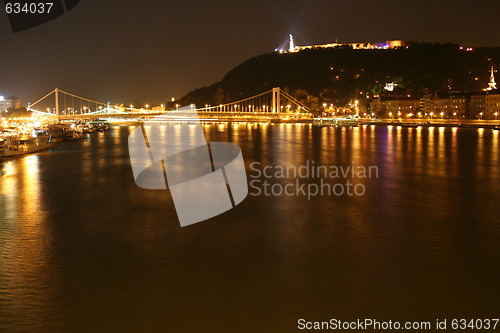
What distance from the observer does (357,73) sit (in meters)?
47.7

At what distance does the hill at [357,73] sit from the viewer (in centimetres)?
4181

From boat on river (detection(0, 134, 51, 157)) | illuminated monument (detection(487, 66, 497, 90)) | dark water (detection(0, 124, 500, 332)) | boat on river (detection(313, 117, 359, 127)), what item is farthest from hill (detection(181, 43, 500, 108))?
dark water (detection(0, 124, 500, 332))

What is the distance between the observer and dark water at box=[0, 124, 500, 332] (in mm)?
3027

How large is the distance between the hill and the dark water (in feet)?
116

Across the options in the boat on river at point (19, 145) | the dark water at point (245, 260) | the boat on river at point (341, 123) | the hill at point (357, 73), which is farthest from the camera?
the hill at point (357, 73)

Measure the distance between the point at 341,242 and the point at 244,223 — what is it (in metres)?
1.15

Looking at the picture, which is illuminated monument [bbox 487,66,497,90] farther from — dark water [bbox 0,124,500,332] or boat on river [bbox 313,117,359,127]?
dark water [bbox 0,124,500,332]

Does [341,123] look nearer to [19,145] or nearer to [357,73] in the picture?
[357,73]

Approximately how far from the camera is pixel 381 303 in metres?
3.15

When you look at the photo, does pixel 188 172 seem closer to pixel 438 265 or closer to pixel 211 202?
pixel 211 202

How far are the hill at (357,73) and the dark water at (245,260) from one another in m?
35.4

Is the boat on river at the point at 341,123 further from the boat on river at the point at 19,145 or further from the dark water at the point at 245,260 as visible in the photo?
the dark water at the point at 245,260

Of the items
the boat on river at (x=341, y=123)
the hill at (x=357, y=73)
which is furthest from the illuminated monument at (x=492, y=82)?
the boat on river at (x=341, y=123)

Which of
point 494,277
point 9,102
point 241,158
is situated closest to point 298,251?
Answer: point 494,277
